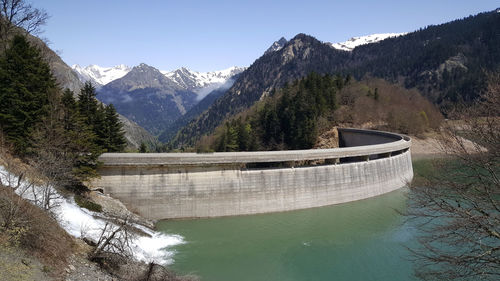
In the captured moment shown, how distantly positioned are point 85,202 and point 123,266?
30.1 ft

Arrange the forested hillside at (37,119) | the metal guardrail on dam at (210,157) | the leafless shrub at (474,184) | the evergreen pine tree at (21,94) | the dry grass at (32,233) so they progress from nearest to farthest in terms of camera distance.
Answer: the leafless shrub at (474,184)
the dry grass at (32,233)
the forested hillside at (37,119)
the evergreen pine tree at (21,94)
the metal guardrail on dam at (210,157)

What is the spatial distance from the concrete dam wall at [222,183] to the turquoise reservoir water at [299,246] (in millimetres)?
1158

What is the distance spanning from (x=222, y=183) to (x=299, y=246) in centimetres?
897

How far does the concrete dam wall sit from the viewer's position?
26.1 metres

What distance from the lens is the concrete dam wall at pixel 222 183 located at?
2611cm

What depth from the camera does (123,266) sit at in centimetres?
1523

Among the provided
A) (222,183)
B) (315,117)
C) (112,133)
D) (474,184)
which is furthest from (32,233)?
(315,117)

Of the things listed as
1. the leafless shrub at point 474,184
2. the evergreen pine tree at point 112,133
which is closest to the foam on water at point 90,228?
the evergreen pine tree at point 112,133

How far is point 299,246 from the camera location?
2217 centimetres

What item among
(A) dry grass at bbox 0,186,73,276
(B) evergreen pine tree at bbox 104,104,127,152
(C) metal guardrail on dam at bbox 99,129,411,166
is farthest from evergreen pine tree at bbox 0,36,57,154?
(A) dry grass at bbox 0,186,73,276

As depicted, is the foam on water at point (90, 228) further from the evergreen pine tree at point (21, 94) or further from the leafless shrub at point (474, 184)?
the leafless shrub at point (474, 184)

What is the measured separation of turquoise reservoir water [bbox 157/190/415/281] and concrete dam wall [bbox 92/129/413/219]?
1158 mm

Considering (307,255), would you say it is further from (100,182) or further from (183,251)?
(100,182)

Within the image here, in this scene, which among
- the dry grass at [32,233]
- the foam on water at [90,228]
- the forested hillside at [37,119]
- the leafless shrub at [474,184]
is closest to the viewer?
the leafless shrub at [474,184]
